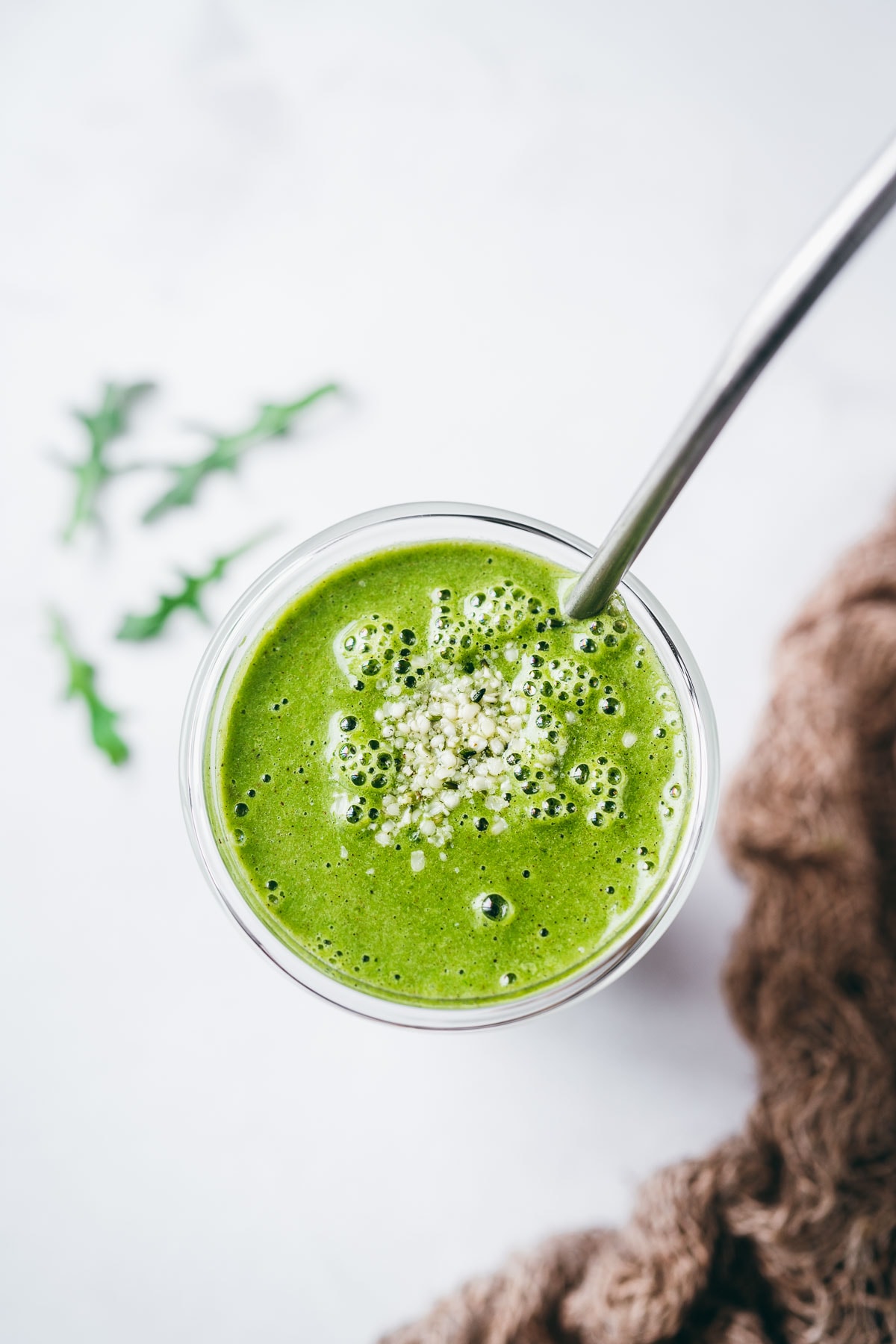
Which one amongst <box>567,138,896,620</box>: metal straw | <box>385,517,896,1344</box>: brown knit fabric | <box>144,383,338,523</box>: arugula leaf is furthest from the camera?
<box>144,383,338,523</box>: arugula leaf

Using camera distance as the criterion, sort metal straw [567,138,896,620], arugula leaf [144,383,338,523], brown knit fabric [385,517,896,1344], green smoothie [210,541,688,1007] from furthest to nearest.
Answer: arugula leaf [144,383,338,523]
brown knit fabric [385,517,896,1344]
green smoothie [210,541,688,1007]
metal straw [567,138,896,620]

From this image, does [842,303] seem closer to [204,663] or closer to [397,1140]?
[204,663]

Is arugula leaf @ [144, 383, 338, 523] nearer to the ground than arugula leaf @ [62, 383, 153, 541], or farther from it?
nearer to the ground

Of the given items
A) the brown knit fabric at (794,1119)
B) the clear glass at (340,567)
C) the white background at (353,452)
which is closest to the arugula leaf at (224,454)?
the white background at (353,452)

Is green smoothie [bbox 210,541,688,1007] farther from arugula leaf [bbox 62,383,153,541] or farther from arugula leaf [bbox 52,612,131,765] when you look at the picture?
arugula leaf [bbox 62,383,153,541]

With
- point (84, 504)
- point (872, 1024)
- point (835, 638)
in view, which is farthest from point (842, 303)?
point (84, 504)

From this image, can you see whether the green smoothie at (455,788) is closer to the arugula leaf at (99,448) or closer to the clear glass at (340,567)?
the clear glass at (340,567)

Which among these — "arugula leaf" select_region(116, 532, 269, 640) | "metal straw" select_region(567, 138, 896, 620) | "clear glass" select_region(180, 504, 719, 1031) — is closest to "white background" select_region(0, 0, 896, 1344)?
"arugula leaf" select_region(116, 532, 269, 640)

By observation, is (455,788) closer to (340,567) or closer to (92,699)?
(340,567)
